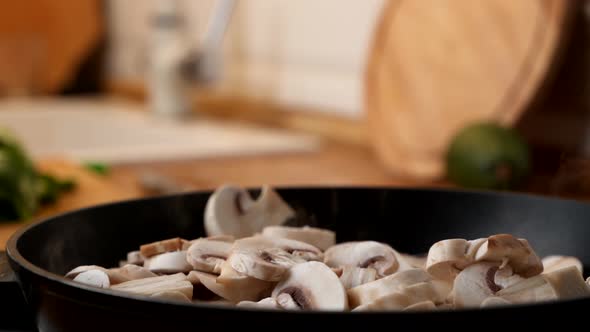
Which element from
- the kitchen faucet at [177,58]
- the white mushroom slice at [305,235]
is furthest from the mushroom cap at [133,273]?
the kitchen faucet at [177,58]

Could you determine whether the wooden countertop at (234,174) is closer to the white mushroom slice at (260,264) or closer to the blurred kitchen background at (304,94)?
the blurred kitchen background at (304,94)

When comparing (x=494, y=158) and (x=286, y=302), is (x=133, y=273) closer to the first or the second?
(x=286, y=302)

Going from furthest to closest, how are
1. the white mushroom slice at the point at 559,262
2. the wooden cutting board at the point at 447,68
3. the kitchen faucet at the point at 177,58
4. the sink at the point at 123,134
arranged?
the kitchen faucet at the point at 177,58 < the sink at the point at 123,134 < the wooden cutting board at the point at 447,68 < the white mushroom slice at the point at 559,262

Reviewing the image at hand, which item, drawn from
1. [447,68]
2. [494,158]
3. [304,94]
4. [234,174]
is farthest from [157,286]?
[304,94]

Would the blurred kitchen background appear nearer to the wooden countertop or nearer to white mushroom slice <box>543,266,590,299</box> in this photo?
the wooden countertop

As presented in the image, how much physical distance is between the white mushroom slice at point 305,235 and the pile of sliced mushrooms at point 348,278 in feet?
0.14

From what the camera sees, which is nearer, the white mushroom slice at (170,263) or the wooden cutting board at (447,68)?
the white mushroom slice at (170,263)

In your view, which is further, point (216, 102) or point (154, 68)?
point (216, 102)

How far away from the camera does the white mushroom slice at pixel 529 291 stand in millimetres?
450

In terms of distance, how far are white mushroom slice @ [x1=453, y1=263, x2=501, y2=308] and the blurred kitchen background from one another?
775mm

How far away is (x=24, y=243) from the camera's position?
53 centimetres

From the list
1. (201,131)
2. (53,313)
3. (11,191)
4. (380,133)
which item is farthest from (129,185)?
(53,313)

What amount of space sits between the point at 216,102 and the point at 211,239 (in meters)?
1.92

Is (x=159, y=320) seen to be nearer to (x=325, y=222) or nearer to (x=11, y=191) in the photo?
(x=325, y=222)
